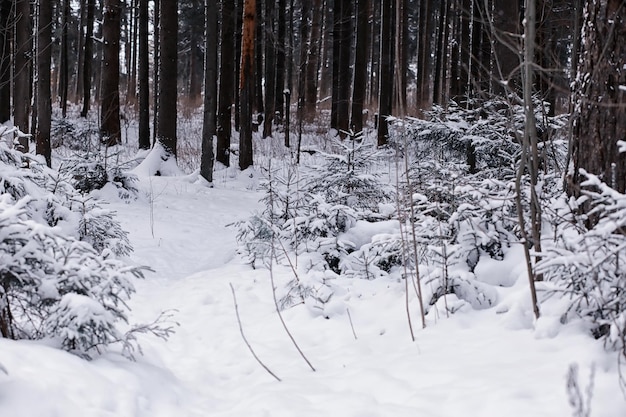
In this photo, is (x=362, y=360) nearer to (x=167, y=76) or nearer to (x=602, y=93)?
(x=602, y=93)

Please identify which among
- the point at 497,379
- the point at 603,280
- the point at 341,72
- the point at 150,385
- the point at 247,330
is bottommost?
the point at 247,330

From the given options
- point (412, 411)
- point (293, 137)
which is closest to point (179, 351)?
point (412, 411)

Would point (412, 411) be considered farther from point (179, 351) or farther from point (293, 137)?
point (293, 137)

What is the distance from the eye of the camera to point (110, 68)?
452 inches

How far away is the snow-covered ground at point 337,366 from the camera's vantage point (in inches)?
85.2

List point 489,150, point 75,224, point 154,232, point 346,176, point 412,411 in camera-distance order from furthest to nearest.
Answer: point 154,232 < point 489,150 < point 346,176 < point 75,224 < point 412,411

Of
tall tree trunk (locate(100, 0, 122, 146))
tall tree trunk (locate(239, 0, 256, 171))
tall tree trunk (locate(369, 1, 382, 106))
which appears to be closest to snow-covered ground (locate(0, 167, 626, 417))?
tall tree trunk (locate(239, 0, 256, 171))

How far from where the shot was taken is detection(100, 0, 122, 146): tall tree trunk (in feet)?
36.4

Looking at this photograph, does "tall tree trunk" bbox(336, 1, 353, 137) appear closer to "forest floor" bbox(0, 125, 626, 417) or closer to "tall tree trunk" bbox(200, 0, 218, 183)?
"tall tree trunk" bbox(200, 0, 218, 183)

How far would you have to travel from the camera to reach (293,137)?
17.7 metres

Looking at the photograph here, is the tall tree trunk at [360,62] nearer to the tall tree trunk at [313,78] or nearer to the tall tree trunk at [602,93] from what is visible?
the tall tree trunk at [313,78]

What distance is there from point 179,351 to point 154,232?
3.90 metres

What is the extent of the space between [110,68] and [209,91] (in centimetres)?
271

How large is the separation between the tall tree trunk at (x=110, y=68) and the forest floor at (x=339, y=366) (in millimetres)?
7480
